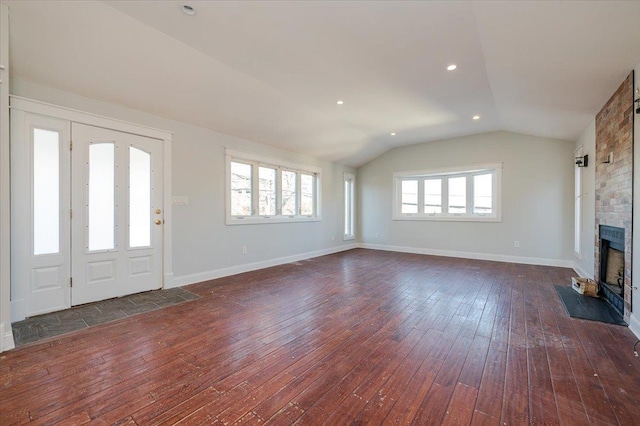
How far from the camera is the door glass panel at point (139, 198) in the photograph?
366 centimetres

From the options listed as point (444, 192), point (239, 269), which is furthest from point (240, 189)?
point (444, 192)

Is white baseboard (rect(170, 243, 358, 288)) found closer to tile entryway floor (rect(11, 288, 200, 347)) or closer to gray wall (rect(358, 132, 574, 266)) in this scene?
tile entryway floor (rect(11, 288, 200, 347))

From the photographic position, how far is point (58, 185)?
305 cm

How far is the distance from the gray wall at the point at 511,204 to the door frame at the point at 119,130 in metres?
5.43

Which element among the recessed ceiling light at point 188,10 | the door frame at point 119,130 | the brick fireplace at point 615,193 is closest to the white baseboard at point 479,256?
the brick fireplace at point 615,193

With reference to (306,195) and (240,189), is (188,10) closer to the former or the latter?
(240,189)

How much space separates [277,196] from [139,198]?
2.59m

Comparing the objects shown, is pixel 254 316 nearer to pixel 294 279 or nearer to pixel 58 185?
pixel 294 279

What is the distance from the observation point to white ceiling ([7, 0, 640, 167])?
2.23 meters

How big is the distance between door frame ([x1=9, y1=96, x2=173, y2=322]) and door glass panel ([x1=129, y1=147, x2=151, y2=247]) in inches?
7.9

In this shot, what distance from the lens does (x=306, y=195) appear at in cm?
664

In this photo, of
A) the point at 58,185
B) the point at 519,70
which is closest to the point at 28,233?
the point at 58,185

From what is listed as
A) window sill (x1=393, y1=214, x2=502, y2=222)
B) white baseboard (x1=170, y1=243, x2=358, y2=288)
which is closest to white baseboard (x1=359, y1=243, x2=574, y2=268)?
window sill (x1=393, y1=214, x2=502, y2=222)

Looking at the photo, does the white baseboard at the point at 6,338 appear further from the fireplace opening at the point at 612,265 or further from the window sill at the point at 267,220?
the fireplace opening at the point at 612,265
